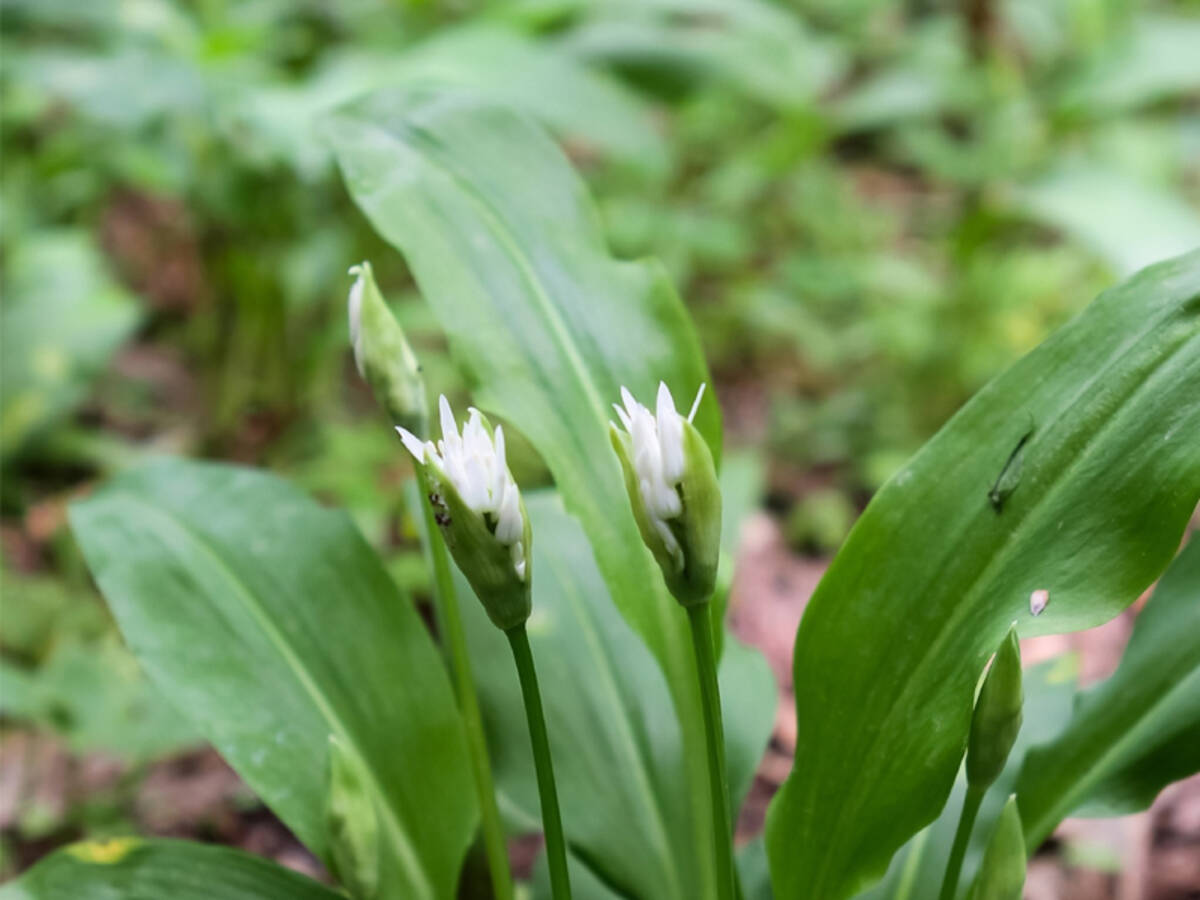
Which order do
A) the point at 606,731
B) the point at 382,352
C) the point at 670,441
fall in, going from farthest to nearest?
1. the point at 606,731
2. the point at 382,352
3. the point at 670,441

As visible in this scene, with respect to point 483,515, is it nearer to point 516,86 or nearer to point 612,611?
point 612,611

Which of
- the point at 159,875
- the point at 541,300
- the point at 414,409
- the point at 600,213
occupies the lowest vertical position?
the point at 159,875

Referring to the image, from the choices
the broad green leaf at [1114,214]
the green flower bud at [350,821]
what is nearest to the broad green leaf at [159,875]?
the green flower bud at [350,821]

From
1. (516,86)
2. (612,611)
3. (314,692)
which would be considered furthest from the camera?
(516,86)

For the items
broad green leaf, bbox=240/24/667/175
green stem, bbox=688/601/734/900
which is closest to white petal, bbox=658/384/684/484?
green stem, bbox=688/601/734/900

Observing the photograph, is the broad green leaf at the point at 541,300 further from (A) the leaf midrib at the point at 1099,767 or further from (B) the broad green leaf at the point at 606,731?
(A) the leaf midrib at the point at 1099,767

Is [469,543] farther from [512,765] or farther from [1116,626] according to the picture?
[1116,626]

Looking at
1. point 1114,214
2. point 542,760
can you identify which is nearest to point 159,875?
point 542,760

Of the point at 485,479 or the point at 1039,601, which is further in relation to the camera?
the point at 1039,601
